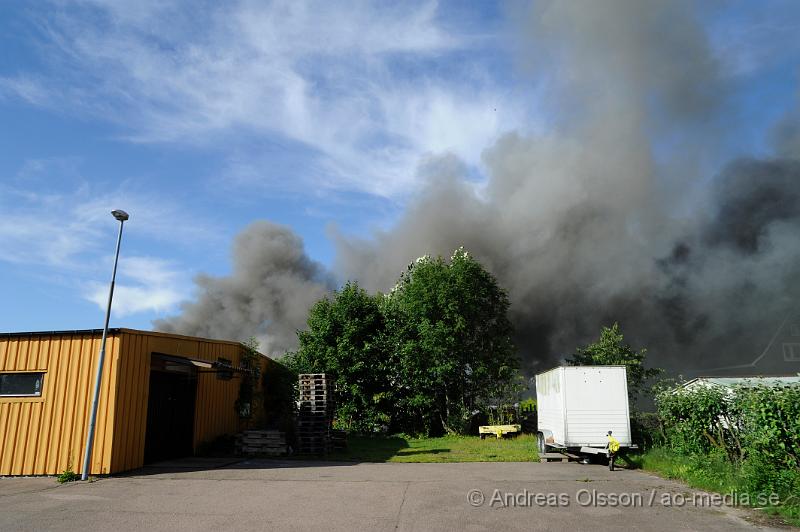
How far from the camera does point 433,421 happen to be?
31.1 meters

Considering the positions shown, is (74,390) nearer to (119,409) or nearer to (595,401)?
(119,409)

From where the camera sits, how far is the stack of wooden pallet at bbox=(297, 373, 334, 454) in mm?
20469

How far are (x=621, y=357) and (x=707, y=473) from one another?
22832 mm

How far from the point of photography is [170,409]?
17859 millimetres

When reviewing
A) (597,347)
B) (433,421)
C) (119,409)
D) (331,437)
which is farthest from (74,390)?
(597,347)

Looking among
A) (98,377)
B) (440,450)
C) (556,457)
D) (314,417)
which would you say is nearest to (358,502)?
(98,377)

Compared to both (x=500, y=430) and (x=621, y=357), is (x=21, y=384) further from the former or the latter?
(x=621, y=357)

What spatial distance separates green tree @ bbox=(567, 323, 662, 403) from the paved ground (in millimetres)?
19841

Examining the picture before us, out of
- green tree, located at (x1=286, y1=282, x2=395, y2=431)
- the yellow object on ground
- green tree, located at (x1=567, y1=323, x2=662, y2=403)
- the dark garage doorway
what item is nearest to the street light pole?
the dark garage doorway

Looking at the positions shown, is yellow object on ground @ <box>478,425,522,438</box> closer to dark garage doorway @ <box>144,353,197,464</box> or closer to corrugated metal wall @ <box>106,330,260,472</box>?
corrugated metal wall @ <box>106,330,260,472</box>

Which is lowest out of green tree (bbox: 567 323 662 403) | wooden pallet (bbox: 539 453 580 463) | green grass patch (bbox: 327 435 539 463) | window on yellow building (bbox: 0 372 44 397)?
green grass patch (bbox: 327 435 539 463)

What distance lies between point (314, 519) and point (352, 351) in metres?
21.4

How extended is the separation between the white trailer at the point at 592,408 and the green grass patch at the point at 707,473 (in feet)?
3.03

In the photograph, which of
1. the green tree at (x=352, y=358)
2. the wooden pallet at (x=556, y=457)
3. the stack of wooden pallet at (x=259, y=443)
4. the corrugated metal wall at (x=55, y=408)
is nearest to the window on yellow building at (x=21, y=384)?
the corrugated metal wall at (x=55, y=408)
